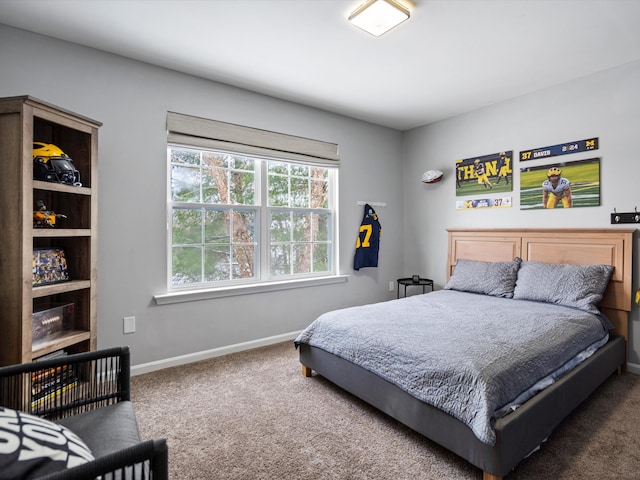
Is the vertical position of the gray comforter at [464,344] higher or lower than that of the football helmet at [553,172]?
lower

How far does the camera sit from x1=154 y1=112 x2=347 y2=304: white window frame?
2922mm

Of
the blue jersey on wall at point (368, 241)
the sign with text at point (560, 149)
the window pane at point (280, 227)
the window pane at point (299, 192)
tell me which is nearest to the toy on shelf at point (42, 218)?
the window pane at point (280, 227)

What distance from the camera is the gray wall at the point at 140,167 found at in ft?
7.93

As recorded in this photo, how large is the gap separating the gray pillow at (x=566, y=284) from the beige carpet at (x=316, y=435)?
66cm

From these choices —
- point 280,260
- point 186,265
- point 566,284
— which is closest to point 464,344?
point 566,284

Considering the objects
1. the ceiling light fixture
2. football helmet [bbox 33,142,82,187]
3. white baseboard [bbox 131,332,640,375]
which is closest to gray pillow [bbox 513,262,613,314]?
white baseboard [bbox 131,332,640,375]

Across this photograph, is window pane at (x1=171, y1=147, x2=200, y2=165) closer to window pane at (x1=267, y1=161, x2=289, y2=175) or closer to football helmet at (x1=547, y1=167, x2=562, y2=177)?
window pane at (x1=267, y1=161, x2=289, y2=175)

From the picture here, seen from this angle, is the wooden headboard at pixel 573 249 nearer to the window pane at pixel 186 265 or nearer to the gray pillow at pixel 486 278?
the gray pillow at pixel 486 278

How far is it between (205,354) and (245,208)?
1.42 m

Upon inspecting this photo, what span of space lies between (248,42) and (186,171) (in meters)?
1.23

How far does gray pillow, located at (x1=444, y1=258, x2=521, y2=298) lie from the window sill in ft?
4.18

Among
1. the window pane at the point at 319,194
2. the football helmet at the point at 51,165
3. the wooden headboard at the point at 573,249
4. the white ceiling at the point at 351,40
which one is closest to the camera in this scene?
the football helmet at the point at 51,165

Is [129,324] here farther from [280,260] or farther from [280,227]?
[280,227]

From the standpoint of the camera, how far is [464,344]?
1935mm
